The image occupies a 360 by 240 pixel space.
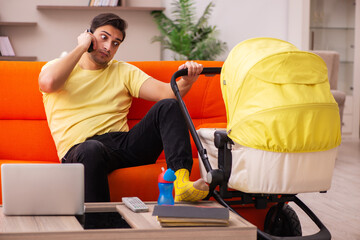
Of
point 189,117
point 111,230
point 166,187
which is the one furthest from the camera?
point 189,117

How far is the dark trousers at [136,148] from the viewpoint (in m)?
1.79

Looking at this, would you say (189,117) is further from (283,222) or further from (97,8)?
(97,8)

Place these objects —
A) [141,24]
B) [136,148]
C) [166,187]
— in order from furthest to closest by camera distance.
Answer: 1. [141,24]
2. [136,148]
3. [166,187]

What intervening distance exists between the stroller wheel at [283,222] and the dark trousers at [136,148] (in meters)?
0.40

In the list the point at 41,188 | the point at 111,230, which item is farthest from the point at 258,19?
the point at 111,230

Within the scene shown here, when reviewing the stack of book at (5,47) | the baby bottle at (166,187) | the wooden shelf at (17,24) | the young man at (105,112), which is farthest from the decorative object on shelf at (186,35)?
the baby bottle at (166,187)

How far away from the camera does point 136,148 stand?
2049 millimetres

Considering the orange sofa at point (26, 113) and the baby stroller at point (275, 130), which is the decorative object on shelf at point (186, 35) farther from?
the baby stroller at point (275, 130)

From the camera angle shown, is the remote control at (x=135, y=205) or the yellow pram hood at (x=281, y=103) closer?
the remote control at (x=135, y=205)

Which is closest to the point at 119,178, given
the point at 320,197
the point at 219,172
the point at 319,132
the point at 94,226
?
the point at 219,172

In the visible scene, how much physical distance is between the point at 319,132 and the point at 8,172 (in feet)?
3.09

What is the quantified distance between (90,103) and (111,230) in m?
1.05

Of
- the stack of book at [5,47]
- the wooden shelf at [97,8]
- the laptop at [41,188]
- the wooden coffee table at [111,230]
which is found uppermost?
the wooden shelf at [97,8]

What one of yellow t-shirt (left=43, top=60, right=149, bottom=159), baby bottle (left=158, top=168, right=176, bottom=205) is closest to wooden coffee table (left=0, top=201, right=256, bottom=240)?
baby bottle (left=158, top=168, right=176, bottom=205)
